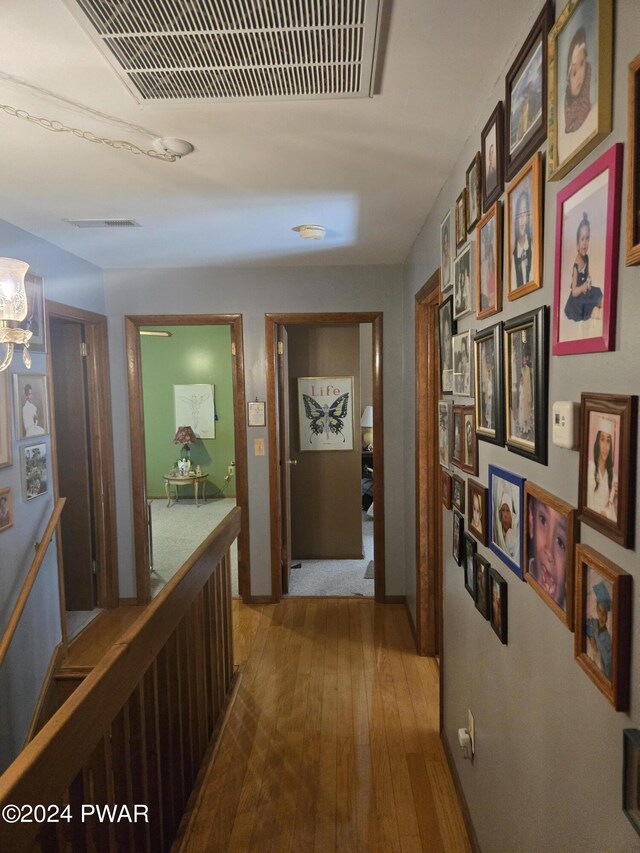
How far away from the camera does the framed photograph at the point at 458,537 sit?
202 centimetres

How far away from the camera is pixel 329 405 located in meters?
5.04

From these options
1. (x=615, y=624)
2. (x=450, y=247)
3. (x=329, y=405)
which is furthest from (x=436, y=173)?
(x=329, y=405)

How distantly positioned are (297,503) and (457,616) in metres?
3.04

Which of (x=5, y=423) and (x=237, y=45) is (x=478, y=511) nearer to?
(x=237, y=45)

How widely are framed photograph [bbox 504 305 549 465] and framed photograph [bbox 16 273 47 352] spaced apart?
2548mm

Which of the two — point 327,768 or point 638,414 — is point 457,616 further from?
point 638,414

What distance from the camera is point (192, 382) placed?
8.02m

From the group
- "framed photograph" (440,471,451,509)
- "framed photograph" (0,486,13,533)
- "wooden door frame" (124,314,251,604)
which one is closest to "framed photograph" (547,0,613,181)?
"framed photograph" (440,471,451,509)

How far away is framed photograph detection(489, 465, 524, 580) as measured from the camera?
4.57 feet

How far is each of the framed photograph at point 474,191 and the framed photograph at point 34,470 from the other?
249cm

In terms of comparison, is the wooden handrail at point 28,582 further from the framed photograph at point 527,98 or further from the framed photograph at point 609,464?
the framed photograph at point 527,98

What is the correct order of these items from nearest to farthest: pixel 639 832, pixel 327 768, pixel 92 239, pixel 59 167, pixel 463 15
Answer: pixel 639 832, pixel 463 15, pixel 59 167, pixel 327 768, pixel 92 239

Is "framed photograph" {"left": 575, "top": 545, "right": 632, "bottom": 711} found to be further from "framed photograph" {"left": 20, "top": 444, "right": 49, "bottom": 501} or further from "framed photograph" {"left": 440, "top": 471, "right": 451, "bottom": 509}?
"framed photograph" {"left": 20, "top": 444, "right": 49, "bottom": 501}

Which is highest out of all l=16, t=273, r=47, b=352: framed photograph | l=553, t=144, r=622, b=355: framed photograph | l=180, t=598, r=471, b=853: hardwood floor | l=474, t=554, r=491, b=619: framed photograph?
l=16, t=273, r=47, b=352: framed photograph
